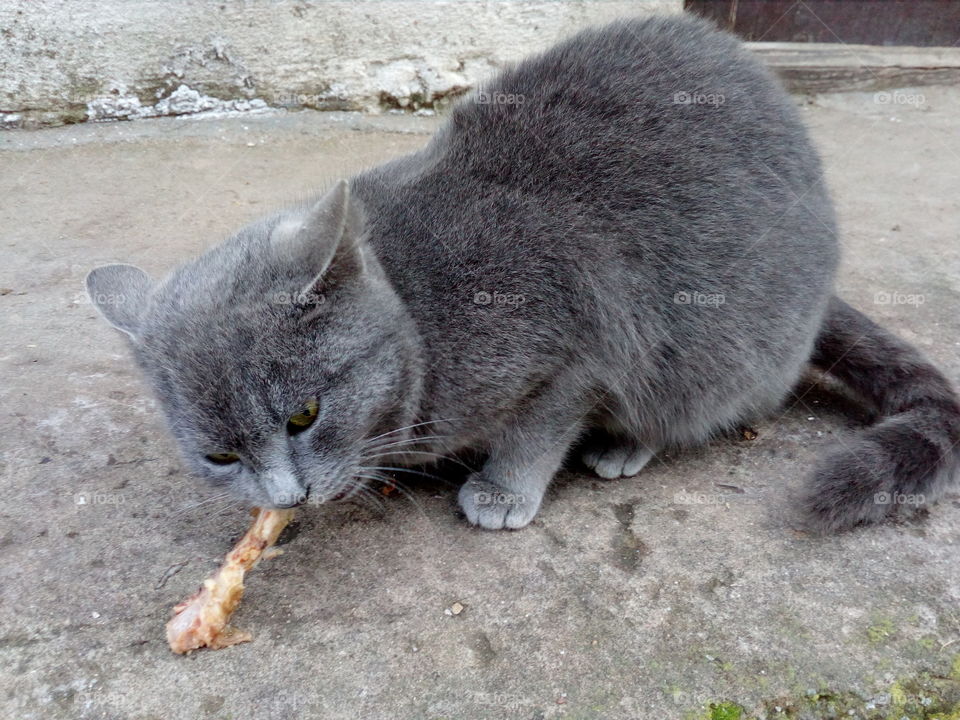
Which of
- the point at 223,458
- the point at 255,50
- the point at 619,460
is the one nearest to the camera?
the point at 223,458

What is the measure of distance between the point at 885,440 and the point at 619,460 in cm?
65

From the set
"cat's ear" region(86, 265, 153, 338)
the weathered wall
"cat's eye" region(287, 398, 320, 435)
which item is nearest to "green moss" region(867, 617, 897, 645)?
"cat's eye" region(287, 398, 320, 435)

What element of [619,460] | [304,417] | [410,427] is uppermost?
[304,417]

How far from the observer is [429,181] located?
6.82 ft

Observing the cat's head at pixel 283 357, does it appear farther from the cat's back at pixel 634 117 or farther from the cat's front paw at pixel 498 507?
the cat's back at pixel 634 117

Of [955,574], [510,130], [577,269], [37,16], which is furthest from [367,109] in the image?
[955,574]

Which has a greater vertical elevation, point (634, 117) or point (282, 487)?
point (634, 117)

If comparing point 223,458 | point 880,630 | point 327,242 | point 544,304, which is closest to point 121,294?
point 223,458

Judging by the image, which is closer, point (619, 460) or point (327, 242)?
point (327, 242)

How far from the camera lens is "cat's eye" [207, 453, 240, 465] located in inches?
69.4

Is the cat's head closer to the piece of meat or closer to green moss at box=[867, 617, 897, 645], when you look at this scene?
the piece of meat

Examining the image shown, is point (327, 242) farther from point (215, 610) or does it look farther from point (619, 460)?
point (619, 460)

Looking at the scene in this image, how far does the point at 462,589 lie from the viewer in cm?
182

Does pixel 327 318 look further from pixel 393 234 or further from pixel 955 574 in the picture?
pixel 955 574
